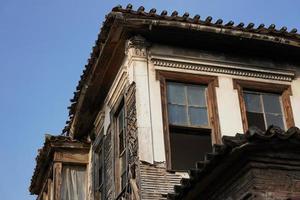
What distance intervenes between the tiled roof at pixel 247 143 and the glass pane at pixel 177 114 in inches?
132

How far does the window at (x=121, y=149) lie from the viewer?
1187 centimetres

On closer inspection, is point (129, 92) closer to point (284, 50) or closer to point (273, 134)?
point (284, 50)

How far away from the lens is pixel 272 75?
1255 centimetres

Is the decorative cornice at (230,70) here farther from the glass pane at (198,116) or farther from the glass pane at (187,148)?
the glass pane at (187,148)

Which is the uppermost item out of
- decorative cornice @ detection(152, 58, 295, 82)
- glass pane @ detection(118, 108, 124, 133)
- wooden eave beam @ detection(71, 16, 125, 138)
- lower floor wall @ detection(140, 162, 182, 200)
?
wooden eave beam @ detection(71, 16, 125, 138)

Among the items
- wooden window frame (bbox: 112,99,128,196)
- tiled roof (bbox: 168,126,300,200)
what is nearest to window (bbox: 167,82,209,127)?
wooden window frame (bbox: 112,99,128,196)

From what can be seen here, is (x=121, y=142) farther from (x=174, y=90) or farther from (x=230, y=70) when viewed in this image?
(x=230, y=70)

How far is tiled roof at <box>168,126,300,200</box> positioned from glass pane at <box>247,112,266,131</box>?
13.0ft

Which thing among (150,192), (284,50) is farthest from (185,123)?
(284,50)

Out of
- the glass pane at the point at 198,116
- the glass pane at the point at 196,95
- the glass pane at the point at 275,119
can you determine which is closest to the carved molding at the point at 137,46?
the glass pane at the point at 196,95

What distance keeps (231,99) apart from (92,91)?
332 centimetres

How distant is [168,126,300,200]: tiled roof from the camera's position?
7.62 meters

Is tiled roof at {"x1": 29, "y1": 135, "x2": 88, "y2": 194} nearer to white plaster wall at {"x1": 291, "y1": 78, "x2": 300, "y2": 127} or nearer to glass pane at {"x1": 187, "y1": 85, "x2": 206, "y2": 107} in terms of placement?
glass pane at {"x1": 187, "y1": 85, "x2": 206, "y2": 107}

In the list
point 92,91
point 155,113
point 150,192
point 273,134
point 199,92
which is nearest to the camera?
point 273,134
